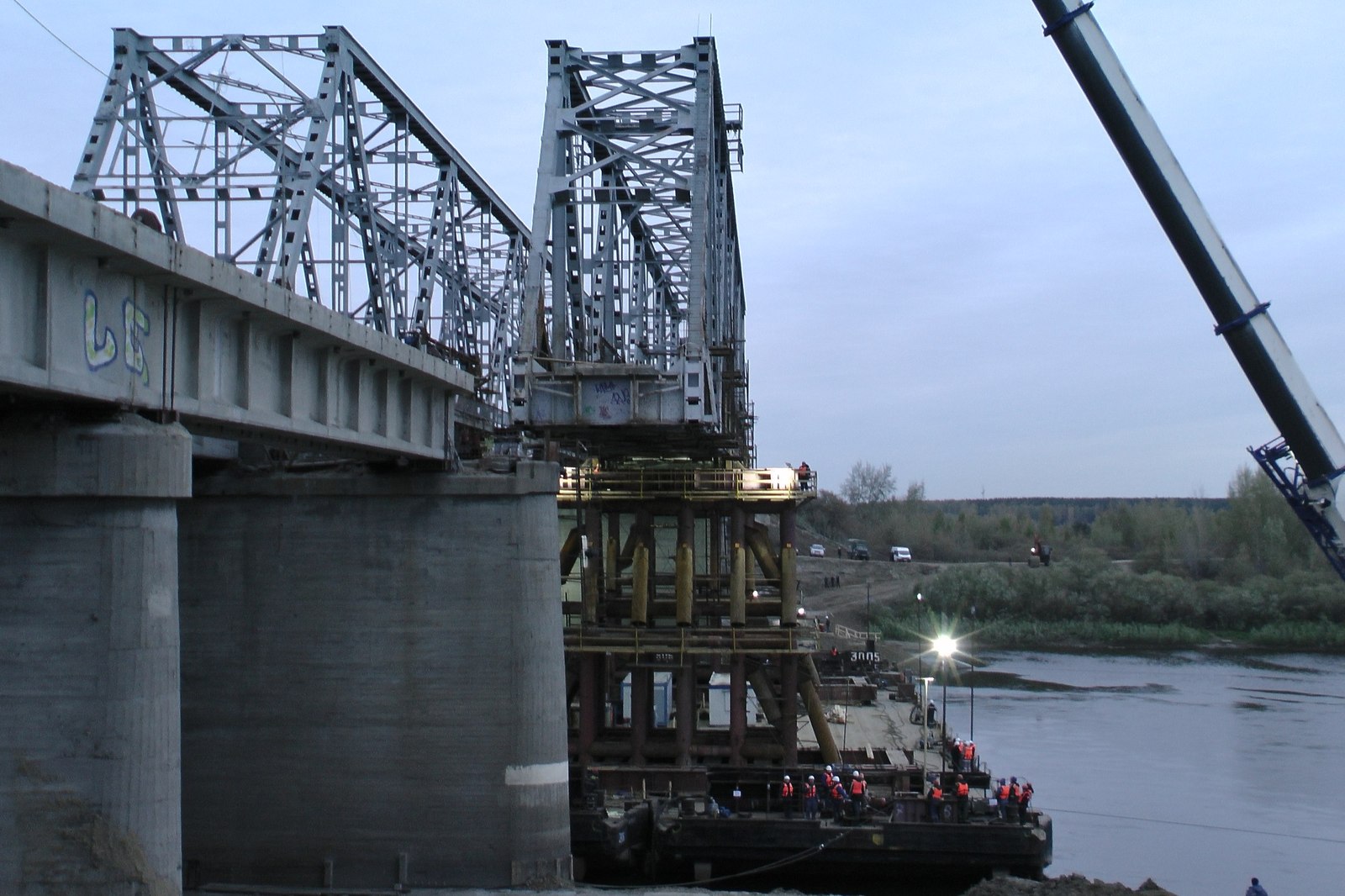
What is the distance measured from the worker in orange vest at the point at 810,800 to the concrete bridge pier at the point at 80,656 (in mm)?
22772

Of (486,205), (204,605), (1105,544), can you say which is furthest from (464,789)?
(1105,544)

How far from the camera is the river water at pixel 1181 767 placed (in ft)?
124

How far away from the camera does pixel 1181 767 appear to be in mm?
50875

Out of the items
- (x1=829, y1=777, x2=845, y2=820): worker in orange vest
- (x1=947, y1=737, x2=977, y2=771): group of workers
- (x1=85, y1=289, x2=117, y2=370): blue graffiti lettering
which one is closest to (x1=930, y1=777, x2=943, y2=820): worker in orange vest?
(x1=829, y1=777, x2=845, y2=820): worker in orange vest

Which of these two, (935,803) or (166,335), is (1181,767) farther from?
(166,335)

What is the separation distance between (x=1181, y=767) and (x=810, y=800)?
871 inches

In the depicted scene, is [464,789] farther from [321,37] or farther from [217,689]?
[321,37]

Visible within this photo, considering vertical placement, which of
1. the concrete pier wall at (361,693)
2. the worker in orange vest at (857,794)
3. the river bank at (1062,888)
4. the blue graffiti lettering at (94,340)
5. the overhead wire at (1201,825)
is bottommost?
the overhead wire at (1201,825)

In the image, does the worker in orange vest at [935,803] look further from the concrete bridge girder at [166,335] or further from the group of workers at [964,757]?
the concrete bridge girder at [166,335]

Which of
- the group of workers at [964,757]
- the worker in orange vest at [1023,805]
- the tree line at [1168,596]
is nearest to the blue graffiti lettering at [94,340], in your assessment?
the worker in orange vest at [1023,805]

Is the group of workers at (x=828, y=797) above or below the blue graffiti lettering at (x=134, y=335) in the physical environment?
below

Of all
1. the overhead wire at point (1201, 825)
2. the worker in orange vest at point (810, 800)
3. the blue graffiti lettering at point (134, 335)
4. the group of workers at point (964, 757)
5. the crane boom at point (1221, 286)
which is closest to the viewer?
the blue graffiti lettering at point (134, 335)

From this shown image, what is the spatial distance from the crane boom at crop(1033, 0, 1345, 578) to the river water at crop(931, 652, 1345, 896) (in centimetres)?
1199

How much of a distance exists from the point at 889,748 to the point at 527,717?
21.2m
